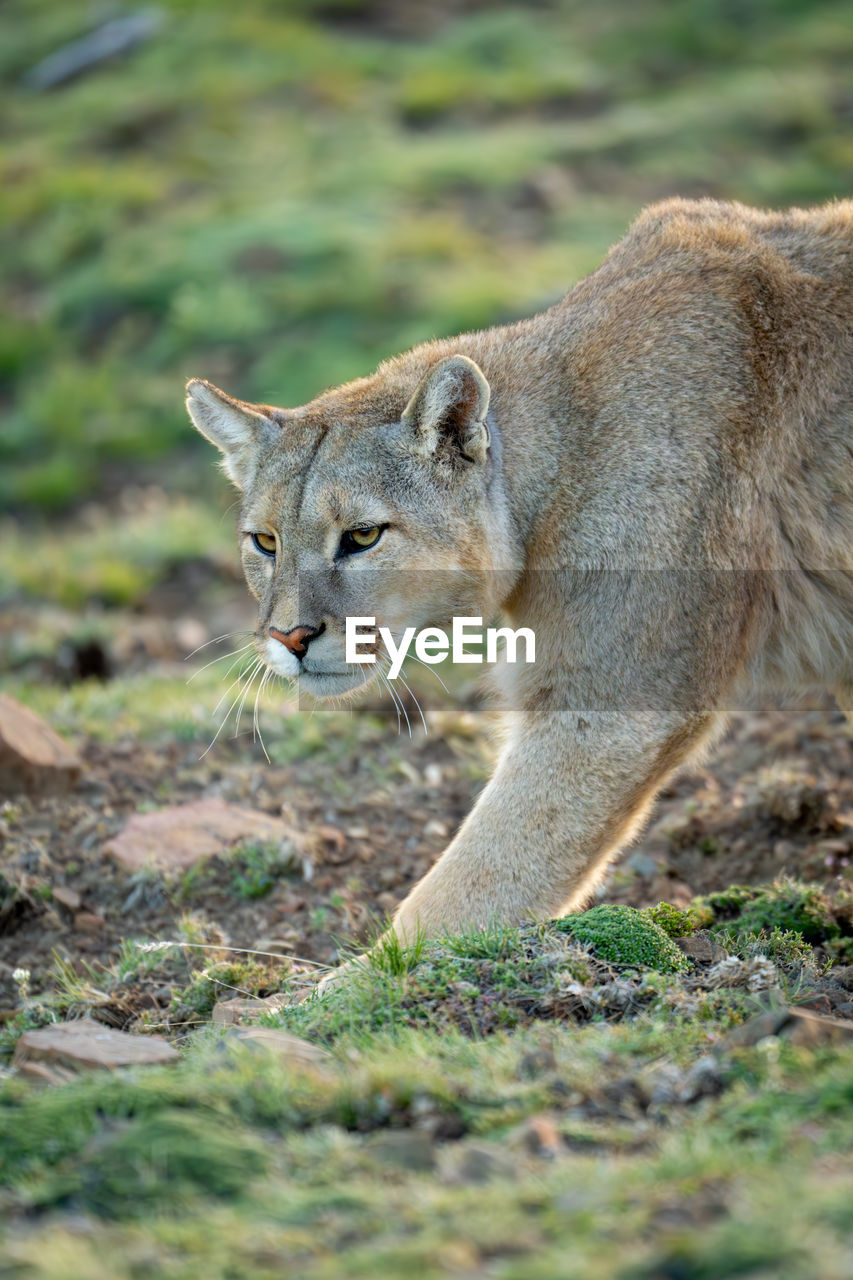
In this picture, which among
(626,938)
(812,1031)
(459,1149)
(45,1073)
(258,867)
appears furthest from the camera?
(258,867)

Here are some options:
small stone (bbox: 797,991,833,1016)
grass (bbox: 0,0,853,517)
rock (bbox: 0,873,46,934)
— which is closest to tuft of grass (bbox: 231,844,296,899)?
rock (bbox: 0,873,46,934)

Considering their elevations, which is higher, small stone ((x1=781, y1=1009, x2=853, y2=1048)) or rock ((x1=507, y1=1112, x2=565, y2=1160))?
small stone ((x1=781, y1=1009, x2=853, y2=1048))

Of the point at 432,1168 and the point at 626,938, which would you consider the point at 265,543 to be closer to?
the point at 626,938

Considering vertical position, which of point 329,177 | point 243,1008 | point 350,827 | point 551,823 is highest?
point 329,177

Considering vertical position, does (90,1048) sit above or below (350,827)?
below

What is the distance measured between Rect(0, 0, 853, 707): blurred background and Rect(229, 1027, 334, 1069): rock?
18.1 ft

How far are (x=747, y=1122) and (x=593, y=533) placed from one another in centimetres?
266

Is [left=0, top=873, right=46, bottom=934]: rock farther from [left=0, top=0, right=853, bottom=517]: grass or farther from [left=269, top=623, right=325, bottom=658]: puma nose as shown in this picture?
[left=0, top=0, right=853, bottom=517]: grass

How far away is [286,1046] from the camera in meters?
4.07

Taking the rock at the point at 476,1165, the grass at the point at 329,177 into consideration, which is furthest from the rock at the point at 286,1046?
the grass at the point at 329,177

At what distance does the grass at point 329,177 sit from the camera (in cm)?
1350

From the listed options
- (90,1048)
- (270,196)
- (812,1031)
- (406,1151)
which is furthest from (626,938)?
(270,196)

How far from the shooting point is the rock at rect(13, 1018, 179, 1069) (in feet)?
13.6

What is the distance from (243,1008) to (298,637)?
4.73ft
